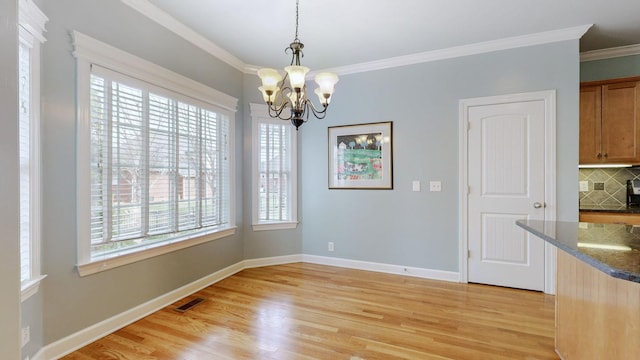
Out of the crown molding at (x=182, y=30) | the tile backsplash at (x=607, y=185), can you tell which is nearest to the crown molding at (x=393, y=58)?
the crown molding at (x=182, y=30)

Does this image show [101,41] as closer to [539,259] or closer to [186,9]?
[186,9]

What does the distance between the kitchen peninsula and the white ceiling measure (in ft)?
6.40

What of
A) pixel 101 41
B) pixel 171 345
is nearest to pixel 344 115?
pixel 101 41

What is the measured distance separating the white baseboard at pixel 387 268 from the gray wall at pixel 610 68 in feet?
9.35

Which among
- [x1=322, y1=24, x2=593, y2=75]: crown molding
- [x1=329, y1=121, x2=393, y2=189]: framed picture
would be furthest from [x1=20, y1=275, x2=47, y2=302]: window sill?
[x1=322, y1=24, x2=593, y2=75]: crown molding

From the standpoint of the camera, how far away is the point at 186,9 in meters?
2.55

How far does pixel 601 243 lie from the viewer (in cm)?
134

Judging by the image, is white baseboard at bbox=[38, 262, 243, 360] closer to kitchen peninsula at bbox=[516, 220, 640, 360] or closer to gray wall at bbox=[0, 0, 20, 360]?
gray wall at bbox=[0, 0, 20, 360]

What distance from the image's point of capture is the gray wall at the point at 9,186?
2.20 feet

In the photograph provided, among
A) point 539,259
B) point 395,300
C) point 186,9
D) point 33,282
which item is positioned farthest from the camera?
point 539,259

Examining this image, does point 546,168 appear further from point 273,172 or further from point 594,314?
point 273,172

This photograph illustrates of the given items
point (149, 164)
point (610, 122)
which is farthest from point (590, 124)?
point (149, 164)

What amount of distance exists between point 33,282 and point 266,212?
96.2 inches

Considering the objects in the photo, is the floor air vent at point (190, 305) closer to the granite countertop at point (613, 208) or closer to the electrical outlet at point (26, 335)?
the electrical outlet at point (26, 335)
